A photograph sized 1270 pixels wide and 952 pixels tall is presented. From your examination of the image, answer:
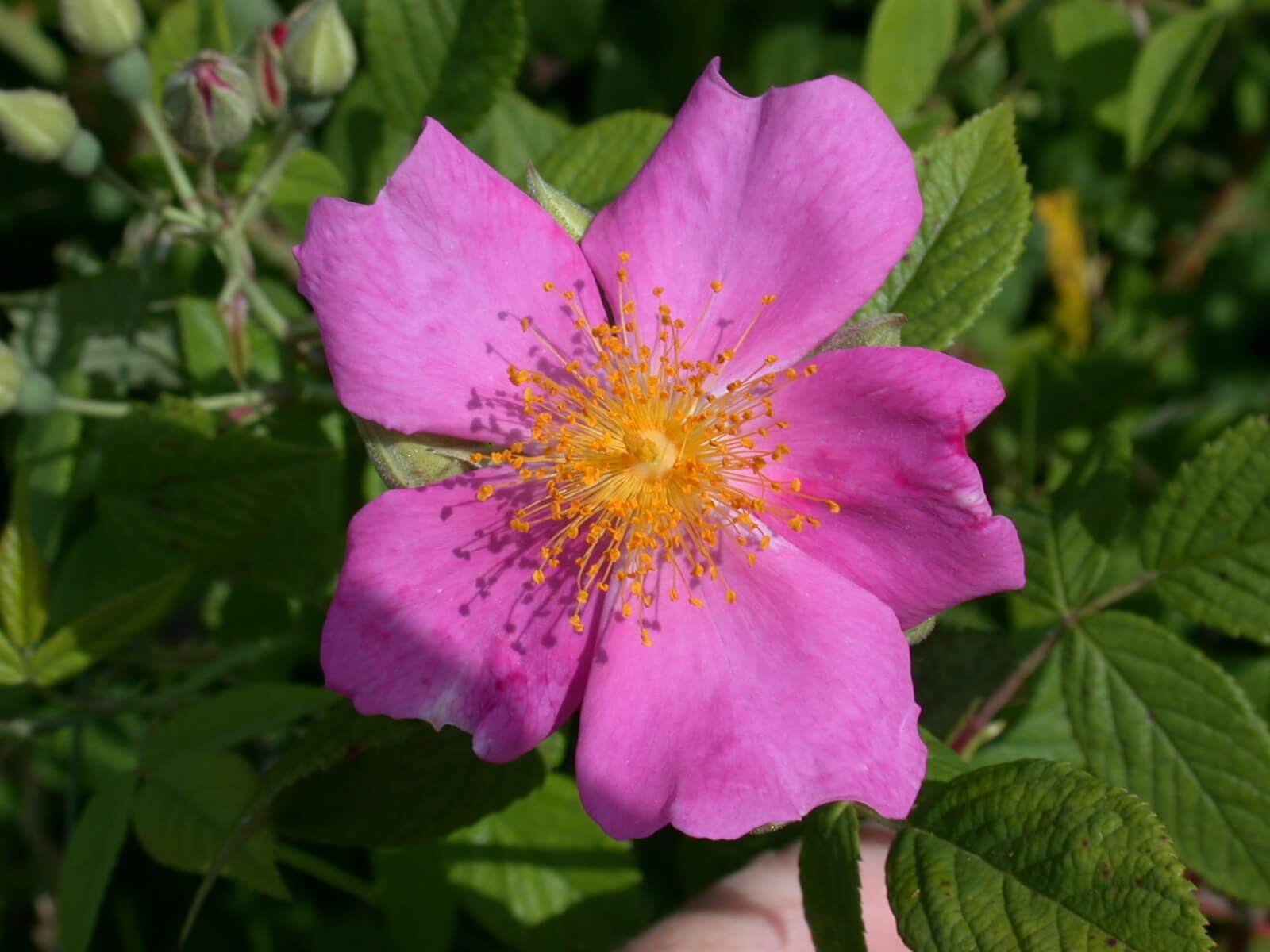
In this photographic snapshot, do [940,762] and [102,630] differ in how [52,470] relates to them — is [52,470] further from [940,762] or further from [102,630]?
[940,762]

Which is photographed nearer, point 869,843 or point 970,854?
→ point 970,854

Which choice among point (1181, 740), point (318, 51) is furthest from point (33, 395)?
point (1181, 740)

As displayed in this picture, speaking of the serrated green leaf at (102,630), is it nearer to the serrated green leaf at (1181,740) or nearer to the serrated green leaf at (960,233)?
the serrated green leaf at (960,233)

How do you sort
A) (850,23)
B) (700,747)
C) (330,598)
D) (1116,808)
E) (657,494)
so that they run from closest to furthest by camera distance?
(1116,808) → (700,747) → (657,494) → (330,598) → (850,23)

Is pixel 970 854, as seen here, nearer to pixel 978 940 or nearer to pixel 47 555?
pixel 978 940

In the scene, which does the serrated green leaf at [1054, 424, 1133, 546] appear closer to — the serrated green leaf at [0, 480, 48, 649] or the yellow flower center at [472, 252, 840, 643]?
the yellow flower center at [472, 252, 840, 643]

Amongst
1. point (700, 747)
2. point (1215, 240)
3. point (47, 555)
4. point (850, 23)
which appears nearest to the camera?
point (700, 747)

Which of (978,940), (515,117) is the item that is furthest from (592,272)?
(978,940)

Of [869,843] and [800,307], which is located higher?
[800,307]
